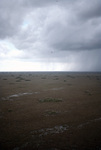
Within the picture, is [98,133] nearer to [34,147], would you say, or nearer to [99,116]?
[99,116]

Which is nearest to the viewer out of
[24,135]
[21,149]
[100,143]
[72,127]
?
[21,149]

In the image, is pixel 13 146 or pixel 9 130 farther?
pixel 9 130

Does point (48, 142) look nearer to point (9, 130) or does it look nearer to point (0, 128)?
point (9, 130)

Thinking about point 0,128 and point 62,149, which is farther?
point 0,128

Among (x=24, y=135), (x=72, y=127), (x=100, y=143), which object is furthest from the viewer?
(x=72, y=127)

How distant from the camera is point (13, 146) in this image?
694 cm

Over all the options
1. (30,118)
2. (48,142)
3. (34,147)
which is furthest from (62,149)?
(30,118)

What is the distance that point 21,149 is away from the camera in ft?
22.0

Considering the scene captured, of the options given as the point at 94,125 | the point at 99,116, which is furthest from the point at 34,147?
the point at 99,116

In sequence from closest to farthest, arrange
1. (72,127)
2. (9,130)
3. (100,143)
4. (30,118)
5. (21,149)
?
(21,149) → (100,143) → (9,130) → (72,127) → (30,118)

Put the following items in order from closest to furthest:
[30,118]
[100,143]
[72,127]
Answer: [100,143] < [72,127] < [30,118]

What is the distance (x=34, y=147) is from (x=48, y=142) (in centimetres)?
106

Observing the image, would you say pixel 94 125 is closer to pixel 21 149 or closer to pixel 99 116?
pixel 99 116

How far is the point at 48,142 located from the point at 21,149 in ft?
6.10
